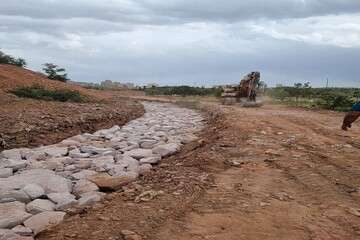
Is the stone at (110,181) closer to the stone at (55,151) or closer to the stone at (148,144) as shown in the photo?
the stone at (55,151)

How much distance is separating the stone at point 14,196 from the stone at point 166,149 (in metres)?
3.78

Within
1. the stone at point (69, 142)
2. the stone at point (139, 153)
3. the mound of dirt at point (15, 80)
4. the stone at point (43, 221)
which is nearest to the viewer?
the stone at point (43, 221)

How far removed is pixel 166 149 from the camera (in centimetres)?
1060

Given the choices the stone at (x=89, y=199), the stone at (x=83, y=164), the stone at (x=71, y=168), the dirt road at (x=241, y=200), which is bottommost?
the stone at (x=71, y=168)

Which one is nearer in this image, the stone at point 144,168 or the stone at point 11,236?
the stone at point 11,236

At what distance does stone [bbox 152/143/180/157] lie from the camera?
10367 millimetres

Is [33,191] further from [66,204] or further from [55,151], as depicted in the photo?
[55,151]

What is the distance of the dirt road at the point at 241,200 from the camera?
5191 mm

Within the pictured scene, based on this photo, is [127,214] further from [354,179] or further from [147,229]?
[354,179]

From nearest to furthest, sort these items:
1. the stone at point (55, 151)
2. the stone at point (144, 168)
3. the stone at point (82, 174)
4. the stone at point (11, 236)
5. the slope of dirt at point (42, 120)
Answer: the stone at point (11, 236) < the stone at point (82, 174) < the stone at point (144, 168) < the stone at point (55, 151) < the slope of dirt at point (42, 120)

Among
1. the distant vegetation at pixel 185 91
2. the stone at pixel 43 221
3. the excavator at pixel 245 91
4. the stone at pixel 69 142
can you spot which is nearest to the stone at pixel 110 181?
the stone at pixel 43 221

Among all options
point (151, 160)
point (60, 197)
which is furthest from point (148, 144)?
point (60, 197)

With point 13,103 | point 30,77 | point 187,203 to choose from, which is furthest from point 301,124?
point 30,77

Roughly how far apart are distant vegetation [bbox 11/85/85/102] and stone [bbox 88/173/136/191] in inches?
413
